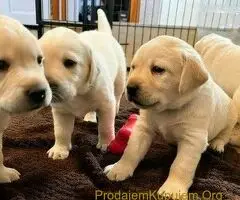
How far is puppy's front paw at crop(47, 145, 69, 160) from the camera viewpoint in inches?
61.2

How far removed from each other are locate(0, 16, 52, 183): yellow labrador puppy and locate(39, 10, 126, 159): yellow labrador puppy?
15cm

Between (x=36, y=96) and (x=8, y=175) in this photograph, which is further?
(x=8, y=175)

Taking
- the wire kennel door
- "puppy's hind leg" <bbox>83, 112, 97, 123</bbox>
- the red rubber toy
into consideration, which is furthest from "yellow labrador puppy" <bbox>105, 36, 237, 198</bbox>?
the wire kennel door

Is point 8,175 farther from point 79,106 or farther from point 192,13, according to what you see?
point 192,13

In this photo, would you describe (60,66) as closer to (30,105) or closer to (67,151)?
(30,105)

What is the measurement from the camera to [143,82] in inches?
48.4

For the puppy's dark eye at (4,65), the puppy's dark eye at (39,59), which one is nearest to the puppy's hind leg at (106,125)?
the puppy's dark eye at (39,59)

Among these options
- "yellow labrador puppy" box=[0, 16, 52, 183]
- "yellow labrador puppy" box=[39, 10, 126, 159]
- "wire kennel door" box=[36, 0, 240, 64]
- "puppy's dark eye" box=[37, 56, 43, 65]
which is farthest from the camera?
"wire kennel door" box=[36, 0, 240, 64]

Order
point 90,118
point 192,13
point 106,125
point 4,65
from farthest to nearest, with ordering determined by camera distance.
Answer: point 192,13
point 90,118
point 106,125
point 4,65

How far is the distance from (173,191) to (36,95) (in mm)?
585

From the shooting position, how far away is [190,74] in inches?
48.5

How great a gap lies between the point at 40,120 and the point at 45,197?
0.86 m

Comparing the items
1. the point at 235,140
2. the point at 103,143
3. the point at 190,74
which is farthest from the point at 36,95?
the point at 235,140

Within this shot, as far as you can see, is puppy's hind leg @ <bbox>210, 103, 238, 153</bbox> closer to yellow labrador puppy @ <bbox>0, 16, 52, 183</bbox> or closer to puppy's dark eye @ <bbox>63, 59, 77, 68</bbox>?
puppy's dark eye @ <bbox>63, 59, 77, 68</bbox>
